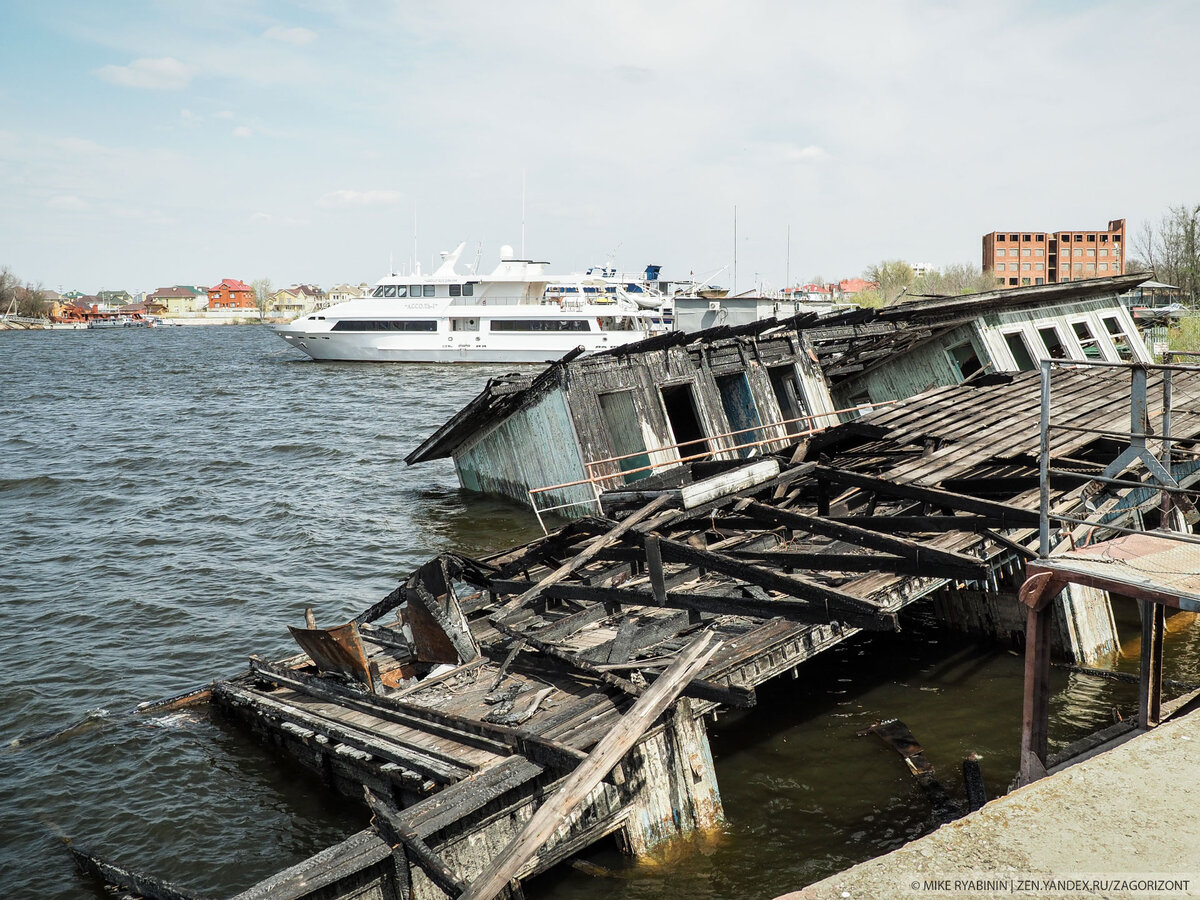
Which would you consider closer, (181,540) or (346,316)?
(181,540)

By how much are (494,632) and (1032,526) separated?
5479 mm

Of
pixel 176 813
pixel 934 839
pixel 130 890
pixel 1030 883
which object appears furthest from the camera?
pixel 176 813

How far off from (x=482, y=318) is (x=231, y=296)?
15723 centimetres

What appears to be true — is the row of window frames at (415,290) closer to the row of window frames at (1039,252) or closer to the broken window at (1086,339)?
the broken window at (1086,339)

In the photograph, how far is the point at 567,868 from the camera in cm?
711

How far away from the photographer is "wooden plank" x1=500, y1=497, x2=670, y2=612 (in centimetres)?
893

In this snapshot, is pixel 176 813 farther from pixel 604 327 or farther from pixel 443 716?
pixel 604 327

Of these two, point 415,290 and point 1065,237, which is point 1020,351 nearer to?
point 415,290

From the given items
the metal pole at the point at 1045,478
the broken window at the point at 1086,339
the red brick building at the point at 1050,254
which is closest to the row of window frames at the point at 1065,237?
the red brick building at the point at 1050,254

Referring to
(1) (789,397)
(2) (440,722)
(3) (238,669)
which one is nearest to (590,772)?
(2) (440,722)

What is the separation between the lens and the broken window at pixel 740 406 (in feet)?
59.8

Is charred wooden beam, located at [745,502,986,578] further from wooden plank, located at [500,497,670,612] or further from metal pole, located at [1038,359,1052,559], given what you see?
metal pole, located at [1038,359,1052,559]

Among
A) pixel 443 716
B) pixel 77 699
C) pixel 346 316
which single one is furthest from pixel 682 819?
pixel 346 316

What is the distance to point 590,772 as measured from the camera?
5.80 meters
